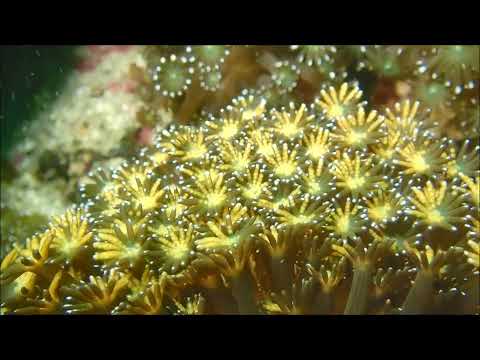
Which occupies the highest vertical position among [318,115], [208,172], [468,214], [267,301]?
[318,115]

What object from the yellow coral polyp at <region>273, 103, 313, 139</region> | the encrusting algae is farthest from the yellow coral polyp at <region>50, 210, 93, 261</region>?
the yellow coral polyp at <region>273, 103, 313, 139</region>

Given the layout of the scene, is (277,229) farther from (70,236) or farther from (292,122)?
(70,236)

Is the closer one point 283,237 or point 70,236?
point 283,237

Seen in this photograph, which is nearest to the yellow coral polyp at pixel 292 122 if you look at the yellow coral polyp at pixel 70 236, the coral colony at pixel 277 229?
the coral colony at pixel 277 229

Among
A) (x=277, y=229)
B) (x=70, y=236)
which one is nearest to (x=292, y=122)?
(x=277, y=229)
